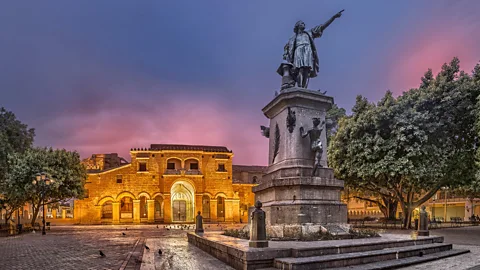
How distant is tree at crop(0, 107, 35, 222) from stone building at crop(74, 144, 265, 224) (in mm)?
14668

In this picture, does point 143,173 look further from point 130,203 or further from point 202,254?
point 202,254

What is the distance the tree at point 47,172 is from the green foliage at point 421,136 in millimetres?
22797

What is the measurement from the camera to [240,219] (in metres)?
51.1

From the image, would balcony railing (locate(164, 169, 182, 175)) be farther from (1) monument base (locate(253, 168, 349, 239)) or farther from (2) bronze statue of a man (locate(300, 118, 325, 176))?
(2) bronze statue of a man (locate(300, 118, 325, 176))

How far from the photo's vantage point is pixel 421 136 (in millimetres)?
20484

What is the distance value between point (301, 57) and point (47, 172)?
26.2m

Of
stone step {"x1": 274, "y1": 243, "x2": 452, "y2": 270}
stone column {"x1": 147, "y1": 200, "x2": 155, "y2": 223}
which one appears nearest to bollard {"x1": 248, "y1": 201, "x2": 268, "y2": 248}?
stone step {"x1": 274, "y1": 243, "x2": 452, "y2": 270}

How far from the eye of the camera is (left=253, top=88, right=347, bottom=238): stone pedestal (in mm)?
11172

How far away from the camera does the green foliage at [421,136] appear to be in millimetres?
20594

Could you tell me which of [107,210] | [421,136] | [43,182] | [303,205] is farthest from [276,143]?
[107,210]

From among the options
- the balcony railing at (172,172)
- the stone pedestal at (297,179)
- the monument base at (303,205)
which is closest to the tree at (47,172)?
the balcony railing at (172,172)

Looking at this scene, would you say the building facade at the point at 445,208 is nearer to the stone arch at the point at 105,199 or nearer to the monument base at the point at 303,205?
the stone arch at the point at 105,199

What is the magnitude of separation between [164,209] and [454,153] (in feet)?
116

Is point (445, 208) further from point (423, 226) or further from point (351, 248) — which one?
point (351, 248)
